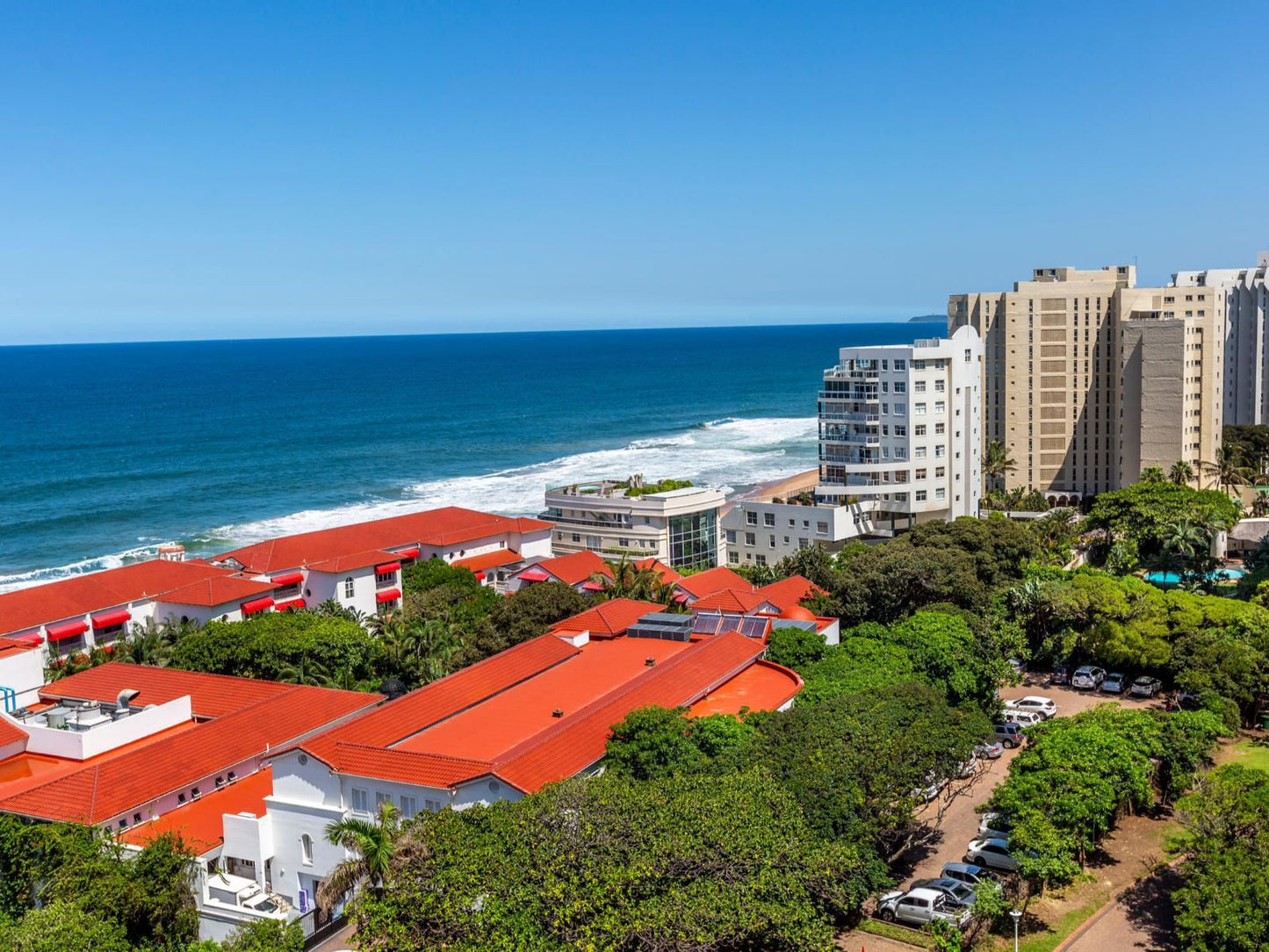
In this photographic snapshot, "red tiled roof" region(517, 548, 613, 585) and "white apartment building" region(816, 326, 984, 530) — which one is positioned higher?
"white apartment building" region(816, 326, 984, 530)

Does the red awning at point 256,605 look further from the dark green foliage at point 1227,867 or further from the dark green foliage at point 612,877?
Answer: the dark green foliage at point 1227,867

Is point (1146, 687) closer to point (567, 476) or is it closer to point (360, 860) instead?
point (360, 860)

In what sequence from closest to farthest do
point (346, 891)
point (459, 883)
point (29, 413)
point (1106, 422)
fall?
point (459, 883)
point (346, 891)
point (1106, 422)
point (29, 413)

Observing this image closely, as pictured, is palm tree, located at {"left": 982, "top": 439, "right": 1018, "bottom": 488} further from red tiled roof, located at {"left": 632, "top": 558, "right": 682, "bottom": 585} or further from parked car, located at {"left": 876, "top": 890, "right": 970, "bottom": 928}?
parked car, located at {"left": 876, "top": 890, "right": 970, "bottom": 928}

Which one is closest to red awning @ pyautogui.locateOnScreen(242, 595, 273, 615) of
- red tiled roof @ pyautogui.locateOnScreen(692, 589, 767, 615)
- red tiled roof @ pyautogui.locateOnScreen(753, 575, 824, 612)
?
red tiled roof @ pyautogui.locateOnScreen(692, 589, 767, 615)

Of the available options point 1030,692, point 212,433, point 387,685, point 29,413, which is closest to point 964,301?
point 1030,692

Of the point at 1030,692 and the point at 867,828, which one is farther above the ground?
→ the point at 867,828

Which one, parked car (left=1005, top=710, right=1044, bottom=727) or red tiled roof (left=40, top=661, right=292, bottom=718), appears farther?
parked car (left=1005, top=710, right=1044, bottom=727)

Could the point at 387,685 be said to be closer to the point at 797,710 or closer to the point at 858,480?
the point at 797,710
